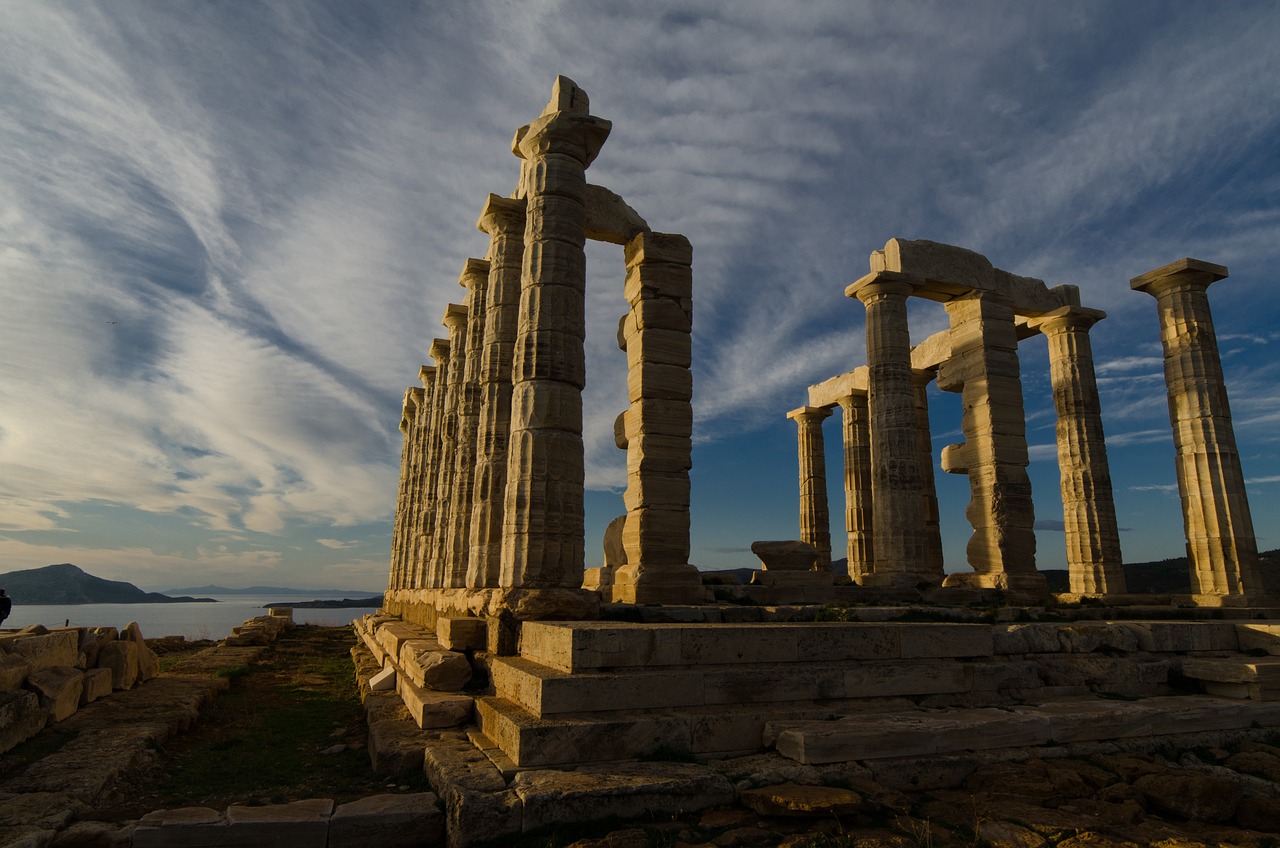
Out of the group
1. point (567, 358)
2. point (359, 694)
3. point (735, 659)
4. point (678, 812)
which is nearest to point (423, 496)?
point (359, 694)

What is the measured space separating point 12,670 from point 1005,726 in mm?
11841

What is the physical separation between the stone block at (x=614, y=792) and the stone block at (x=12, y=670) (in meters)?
7.03

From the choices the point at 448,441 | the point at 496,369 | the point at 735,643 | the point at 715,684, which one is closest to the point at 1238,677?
the point at 735,643

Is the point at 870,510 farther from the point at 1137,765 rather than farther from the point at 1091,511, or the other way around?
the point at 1137,765

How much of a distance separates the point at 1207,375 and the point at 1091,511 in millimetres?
4967

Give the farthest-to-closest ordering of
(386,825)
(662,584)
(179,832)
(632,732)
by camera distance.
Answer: (662,584)
(632,732)
(386,825)
(179,832)

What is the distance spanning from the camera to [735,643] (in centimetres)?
850

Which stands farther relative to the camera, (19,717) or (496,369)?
(496,369)

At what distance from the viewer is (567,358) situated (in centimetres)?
1275

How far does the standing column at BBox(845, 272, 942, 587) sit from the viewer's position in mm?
19031

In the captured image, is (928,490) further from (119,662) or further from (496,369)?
(119,662)

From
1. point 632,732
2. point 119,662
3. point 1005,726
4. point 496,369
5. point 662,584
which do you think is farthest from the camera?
point 496,369

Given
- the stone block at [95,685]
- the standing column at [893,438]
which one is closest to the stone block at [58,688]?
the stone block at [95,685]

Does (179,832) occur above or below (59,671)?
below
